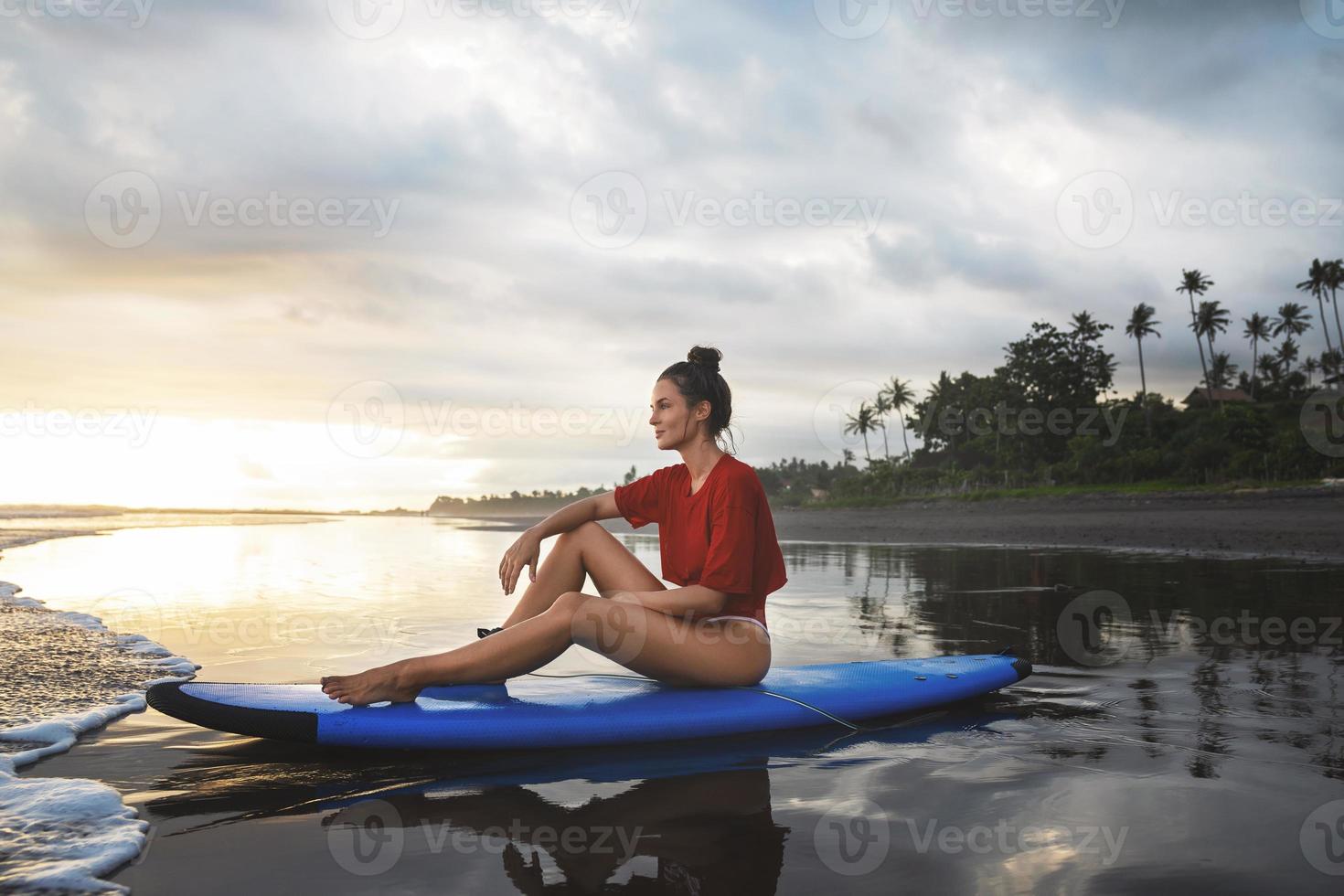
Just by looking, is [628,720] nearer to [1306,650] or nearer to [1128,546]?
[1306,650]

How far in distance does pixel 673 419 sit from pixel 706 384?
0.74 ft

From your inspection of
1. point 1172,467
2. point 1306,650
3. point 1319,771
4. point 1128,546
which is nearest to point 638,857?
point 1319,771

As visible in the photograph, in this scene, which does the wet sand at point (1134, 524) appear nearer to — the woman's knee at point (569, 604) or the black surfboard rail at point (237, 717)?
the woman's knee at point (569, 604)

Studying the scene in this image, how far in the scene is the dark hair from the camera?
3.91 meters

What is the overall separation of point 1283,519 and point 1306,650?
65.4ft

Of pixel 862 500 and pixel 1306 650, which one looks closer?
pixel 1306 650

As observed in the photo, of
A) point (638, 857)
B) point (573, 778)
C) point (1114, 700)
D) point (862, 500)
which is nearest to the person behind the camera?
point (638, 857)

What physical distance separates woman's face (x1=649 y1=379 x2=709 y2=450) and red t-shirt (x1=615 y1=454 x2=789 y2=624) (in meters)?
0.20

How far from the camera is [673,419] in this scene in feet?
12.8

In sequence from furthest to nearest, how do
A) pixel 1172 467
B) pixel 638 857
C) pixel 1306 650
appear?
pixel 1172 467
pixel 1306 650
pixel 638 857

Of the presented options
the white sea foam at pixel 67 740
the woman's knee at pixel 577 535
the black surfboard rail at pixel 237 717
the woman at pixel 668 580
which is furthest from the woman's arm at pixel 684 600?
the white sea foam at pixel 67 740

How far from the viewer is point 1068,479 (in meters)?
44.5

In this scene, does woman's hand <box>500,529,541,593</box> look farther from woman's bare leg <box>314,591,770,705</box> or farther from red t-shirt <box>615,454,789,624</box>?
red t-shirt <box>615,454,789,624</box>

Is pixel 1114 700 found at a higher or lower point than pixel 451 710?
lower
